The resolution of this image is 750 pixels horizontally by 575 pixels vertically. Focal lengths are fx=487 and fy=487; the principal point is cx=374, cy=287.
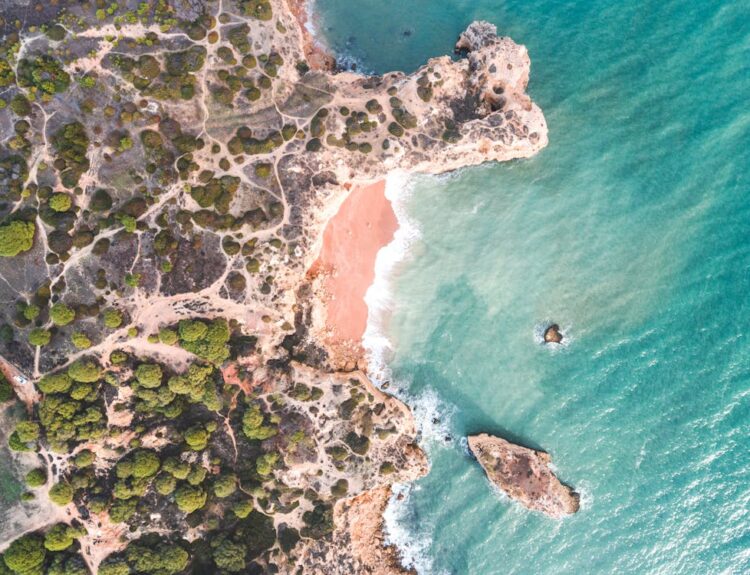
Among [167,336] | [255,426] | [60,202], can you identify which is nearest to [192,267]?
[167,336]

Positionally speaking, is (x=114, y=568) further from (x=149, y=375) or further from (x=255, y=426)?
(x=149, y=375)

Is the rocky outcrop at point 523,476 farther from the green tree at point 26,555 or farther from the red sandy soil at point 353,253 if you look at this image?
the green tree at point 26,555

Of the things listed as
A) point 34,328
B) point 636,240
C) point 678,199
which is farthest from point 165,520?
point 678,199

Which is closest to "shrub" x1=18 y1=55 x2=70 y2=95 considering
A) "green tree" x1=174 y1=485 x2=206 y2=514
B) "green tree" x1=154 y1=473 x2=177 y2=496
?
"green tree" x1=154 y1=473 x2=177 y2=496

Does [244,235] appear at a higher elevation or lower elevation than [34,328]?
higher

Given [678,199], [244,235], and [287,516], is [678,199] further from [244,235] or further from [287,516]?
[287,516]
